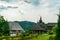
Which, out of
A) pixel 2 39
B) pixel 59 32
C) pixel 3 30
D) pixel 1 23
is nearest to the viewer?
pixel 59 32

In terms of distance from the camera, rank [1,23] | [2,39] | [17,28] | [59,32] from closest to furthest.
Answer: [59,32]
[2,39]
[1,23]
[17,28]

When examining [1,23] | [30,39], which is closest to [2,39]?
[30,39]

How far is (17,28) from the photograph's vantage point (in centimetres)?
9888

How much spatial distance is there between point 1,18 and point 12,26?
1023cm

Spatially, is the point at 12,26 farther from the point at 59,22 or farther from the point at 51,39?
the point at 59,22

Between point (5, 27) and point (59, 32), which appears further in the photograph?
point (5, 27)

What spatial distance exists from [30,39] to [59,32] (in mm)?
18437

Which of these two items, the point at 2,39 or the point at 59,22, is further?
the point at 2,39

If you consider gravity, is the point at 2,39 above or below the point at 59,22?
below

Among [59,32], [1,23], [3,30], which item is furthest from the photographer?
[1,23]

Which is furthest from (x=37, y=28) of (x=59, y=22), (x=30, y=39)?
(x=59, y=22)

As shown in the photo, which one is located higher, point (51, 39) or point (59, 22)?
point (59, 22)

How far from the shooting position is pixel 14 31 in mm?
100875

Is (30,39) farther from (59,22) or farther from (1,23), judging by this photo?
(1,23)
